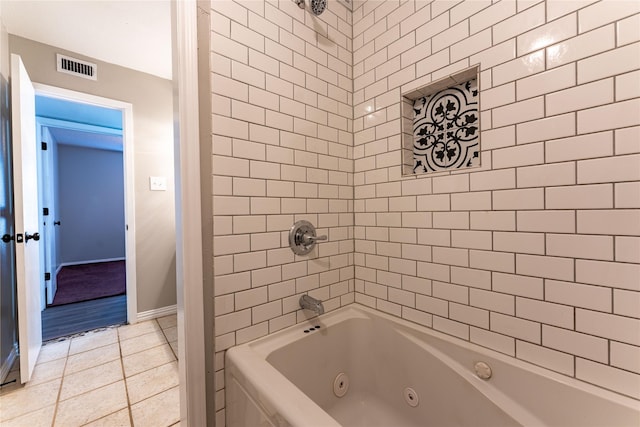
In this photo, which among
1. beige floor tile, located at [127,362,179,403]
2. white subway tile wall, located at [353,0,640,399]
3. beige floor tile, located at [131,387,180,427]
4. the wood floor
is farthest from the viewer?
the wood floor

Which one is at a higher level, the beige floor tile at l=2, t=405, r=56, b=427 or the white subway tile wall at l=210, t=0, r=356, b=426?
the white subway tile wall at l=210, t=0, r=356, b=426

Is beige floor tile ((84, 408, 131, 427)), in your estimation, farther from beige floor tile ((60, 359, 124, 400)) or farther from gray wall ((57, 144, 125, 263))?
gray wall ((57, 144, 125, 263))

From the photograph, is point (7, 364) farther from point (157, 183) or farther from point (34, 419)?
point (157, 183)

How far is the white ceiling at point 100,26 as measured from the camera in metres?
1.73

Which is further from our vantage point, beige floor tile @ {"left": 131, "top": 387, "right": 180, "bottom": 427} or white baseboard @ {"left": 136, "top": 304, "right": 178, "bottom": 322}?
white baseboard @ {"left": 136, "top": 304, "right": 178, "bottom": 322}

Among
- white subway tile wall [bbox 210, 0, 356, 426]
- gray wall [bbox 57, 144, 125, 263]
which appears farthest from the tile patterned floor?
gray wall [bbox 57, 144, 125, 263]

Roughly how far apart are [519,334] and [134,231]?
9.59ft

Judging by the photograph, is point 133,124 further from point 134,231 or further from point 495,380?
point 495,380

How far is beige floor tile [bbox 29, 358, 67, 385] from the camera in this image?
1637 mm

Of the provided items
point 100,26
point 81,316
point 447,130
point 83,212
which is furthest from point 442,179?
point 83,212

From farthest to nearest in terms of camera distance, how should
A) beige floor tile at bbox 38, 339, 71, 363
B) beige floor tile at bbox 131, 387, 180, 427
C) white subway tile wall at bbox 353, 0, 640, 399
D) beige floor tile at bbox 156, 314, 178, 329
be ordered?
beige floor tile at bbox 156, 314, 178, 329 < beige floor tile at bbox 38, 339, 71, 363 < beige floor tile at bbox 131, 387, 180, 427 < white subway tile wall at bbox 353, 0, 640, 399

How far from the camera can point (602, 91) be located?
0.77m

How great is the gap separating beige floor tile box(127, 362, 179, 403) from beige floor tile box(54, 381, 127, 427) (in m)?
0.05

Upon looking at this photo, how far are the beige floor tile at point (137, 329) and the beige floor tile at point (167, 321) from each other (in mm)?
41
